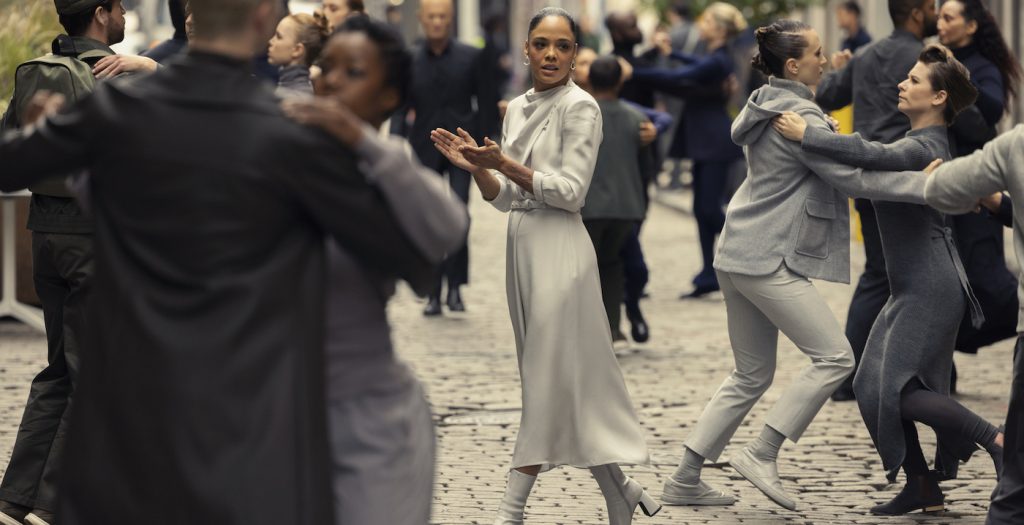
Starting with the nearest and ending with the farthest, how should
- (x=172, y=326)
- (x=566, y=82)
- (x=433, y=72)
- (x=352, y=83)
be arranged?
(x=172, y=326) < (x=352, y=83) < (x=566, y=82) < (x=433, y=72)

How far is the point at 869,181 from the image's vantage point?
242 inches

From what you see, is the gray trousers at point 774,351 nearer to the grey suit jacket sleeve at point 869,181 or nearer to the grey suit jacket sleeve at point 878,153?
the grey suit jacket sleeve at point 869,181

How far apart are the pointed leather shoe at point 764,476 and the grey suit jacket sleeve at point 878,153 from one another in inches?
47.2

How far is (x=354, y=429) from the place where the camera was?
3566mm

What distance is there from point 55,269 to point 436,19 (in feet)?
22.7

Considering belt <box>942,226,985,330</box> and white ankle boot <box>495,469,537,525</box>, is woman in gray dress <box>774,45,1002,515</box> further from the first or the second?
white ankle boot <box>495,469,537,525</box>

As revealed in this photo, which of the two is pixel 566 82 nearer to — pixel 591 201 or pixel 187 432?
pixel 187 432

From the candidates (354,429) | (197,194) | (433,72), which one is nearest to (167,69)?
(197,194)

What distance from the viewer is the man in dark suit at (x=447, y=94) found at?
12617 mm

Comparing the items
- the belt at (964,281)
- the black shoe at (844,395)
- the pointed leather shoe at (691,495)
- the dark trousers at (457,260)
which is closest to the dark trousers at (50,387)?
the pointed leather shoe at (691,495)

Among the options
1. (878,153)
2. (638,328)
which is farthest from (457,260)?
(878,153)

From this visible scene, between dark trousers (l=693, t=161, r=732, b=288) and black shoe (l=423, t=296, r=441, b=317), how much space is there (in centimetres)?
219

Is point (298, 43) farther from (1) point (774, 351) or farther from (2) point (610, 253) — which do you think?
(2) point (610, 253)

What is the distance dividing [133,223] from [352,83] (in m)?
0.55
